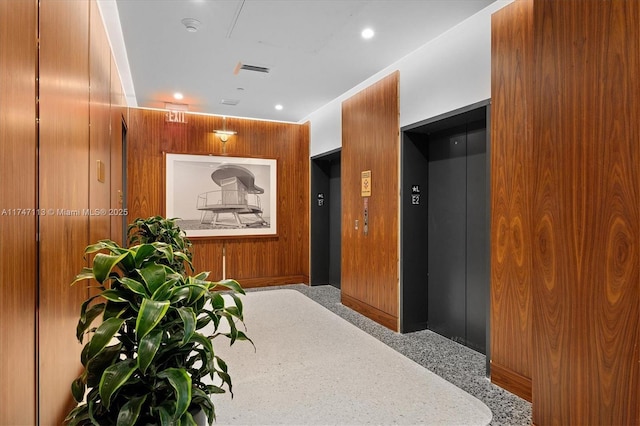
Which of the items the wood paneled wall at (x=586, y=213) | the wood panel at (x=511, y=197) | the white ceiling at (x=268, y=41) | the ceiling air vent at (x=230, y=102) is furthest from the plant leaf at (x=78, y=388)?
the ceiling air vent at (x=230, y=102)

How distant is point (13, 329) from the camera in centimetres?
132

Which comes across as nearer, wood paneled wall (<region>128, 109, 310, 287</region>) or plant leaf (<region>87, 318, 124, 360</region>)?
plant leaf (<region>87, 318, 124, 360</region>)

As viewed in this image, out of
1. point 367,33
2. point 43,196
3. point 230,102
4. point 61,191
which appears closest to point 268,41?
point 367,33

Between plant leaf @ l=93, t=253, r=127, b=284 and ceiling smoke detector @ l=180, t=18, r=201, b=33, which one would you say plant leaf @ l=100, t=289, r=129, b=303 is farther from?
ceiling smoke detector @ l=180, t=18, r=201, b=33

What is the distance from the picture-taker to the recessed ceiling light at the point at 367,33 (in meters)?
3.40

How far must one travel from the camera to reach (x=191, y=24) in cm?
326

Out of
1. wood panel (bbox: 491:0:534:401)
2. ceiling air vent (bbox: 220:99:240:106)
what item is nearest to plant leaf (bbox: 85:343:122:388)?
wood panel (bbox: 491:0:534:401)

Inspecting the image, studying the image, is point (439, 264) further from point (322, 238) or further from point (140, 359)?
point (140, 359)

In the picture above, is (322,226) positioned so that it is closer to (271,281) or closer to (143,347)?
(271,281)

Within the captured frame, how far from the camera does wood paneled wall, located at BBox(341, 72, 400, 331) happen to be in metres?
4.23

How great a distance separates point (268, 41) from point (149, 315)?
10.6 ft

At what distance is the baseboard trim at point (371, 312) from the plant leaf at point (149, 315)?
11.3 ft

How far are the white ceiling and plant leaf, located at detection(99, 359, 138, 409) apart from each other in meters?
2.83

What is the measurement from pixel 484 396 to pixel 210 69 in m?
4.31
